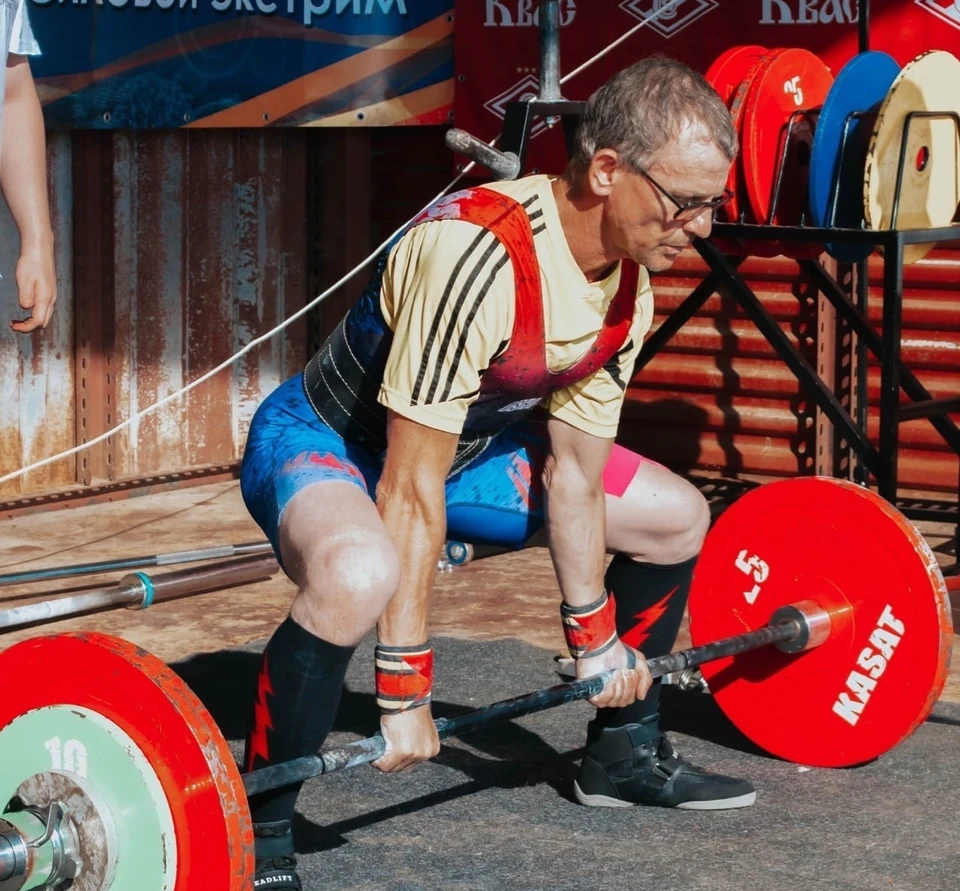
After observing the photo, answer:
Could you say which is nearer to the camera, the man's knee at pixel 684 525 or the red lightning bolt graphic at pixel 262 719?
the red lightning bolt graphic at pixel 262 719

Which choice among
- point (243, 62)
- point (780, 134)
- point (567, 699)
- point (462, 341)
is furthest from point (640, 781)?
point (243, 62)

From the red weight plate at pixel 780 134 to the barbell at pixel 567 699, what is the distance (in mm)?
1245

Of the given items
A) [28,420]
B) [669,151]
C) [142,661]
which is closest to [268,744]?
[142,661]

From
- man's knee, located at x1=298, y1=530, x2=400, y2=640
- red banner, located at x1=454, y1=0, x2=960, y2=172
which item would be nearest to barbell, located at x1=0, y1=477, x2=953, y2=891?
man's knee, located at x1=298, y1=530, x2=400, y2=640

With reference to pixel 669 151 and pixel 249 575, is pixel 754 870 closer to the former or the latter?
pixel 669 151

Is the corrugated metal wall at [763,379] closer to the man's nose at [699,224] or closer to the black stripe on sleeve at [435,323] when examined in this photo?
the man's nose at [699,224]

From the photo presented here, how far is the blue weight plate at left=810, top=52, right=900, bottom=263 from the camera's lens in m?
4.45

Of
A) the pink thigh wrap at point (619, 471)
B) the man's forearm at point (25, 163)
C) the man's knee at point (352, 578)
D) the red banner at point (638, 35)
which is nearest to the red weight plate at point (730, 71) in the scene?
the red banner at point (638, 35)

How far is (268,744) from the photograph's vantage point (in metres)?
2.77

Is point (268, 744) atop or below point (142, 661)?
below

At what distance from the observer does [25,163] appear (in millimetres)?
3123

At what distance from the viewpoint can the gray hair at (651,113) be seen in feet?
8.98

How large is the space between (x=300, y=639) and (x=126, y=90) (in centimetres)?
347

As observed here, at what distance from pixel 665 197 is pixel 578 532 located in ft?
2.37
